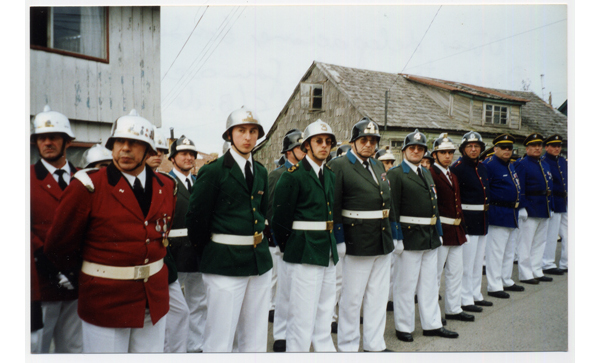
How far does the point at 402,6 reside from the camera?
4.44 m

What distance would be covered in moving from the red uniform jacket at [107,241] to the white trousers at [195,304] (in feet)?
4.84

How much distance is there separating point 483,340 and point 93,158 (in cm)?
438

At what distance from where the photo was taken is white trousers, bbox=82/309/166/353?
2.89 m

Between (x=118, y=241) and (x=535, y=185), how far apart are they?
622 cm

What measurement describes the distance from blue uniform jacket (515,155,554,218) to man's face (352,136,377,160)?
349 centimetres

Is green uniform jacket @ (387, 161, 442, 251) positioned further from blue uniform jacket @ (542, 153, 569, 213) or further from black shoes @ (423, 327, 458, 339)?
blue uniform jacket @ (542, 153, 569, 213)

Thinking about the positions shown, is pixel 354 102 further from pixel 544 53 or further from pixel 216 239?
pixel 216 239

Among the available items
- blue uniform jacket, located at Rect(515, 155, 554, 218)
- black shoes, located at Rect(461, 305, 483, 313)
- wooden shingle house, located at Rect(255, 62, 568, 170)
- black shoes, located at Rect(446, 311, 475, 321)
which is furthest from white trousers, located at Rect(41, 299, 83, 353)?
blue uniform jacket, located at Rect(515, 155, 554, 218)

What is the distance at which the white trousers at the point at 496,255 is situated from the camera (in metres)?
6.24

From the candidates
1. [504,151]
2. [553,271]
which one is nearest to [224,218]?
[504,151]

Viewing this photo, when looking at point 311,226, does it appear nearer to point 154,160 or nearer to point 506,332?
point 154,160

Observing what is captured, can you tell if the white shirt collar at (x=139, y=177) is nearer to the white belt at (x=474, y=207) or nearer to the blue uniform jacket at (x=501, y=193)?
the white belt at (x=474, y=207)

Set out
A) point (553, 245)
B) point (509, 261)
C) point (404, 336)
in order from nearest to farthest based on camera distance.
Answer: point (404, 336)
point (509, 261)
point (553, 245)

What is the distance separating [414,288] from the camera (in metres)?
4.80
